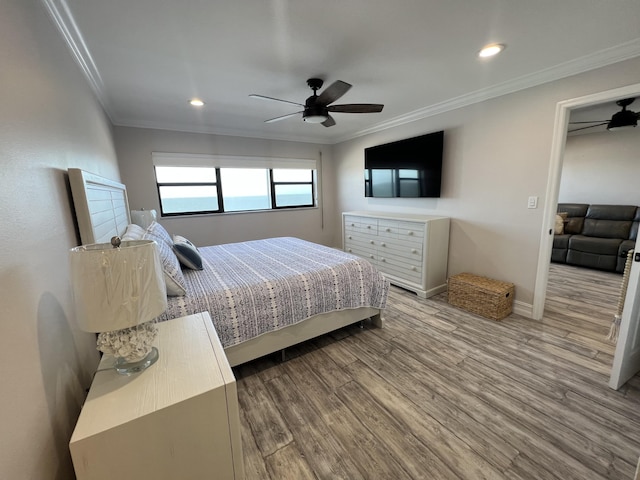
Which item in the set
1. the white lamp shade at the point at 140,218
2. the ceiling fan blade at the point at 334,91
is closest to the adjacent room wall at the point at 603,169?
the ceiling fan blade at the point at 334,91

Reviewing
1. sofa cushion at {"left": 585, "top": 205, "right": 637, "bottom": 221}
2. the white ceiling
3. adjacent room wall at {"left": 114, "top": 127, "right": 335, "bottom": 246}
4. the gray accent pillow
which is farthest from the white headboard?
sofa cushion at {"left": 585, "top": 205, "right": 637, "bottom": 221}

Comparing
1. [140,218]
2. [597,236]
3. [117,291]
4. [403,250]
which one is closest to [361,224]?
[403,250]

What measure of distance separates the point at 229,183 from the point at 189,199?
681mm

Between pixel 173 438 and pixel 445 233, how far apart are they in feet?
11.2

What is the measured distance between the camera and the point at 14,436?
66 centimetres

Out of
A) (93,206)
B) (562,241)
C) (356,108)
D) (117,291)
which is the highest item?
(356,108)

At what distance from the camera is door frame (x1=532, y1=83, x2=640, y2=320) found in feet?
7.23

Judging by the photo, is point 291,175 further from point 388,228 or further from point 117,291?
point 117,291

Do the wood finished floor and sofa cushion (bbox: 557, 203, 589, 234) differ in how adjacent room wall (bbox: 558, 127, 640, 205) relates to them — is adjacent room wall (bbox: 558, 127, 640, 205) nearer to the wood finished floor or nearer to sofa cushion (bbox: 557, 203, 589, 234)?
sofa cushion (bbox: 557, 203, 589, 234)

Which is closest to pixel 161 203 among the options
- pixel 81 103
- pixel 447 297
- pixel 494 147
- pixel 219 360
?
pixel 81 103

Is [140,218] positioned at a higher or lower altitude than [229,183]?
lower

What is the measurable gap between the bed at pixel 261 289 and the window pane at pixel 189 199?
1240 millimetres

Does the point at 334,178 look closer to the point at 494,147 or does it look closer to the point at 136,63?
the point at 494,147

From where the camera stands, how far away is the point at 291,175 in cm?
502
